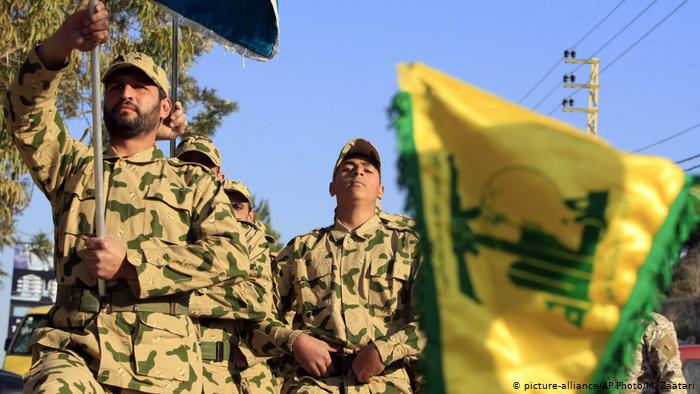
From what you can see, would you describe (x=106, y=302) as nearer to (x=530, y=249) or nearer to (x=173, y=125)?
(x=173, y=125)

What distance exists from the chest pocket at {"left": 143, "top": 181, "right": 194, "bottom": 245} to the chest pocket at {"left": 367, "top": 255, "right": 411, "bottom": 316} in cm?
174

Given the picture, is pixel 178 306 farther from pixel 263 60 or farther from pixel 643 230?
pixel 643 230

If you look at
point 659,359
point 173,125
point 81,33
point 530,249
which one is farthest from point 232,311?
point 530,249

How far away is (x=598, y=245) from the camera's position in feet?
11.2

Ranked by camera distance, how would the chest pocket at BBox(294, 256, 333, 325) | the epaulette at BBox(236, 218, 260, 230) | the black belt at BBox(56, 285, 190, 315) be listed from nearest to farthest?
1. the black belt at BBox(56, 285, 190, 315)
2. the chest pocket at BBox(294, 256, 333, 325)
3. the epaulette at BBox(236, 218, 260, 230)

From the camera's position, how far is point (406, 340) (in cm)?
692

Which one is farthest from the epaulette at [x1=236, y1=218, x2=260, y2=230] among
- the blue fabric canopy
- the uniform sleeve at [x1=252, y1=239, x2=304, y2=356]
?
the blue fabric canopy

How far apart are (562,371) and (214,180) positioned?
2.85 meters

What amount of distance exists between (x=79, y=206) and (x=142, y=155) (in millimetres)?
433

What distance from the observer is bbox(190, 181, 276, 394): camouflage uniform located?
712 cm

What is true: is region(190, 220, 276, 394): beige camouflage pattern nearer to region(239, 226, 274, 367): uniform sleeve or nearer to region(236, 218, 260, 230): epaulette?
region(239, 226, 274, 367): uniform sleeve

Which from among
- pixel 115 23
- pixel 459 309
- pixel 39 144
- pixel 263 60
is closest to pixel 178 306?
pixel 39 144

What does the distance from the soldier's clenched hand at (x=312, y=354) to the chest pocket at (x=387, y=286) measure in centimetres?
38

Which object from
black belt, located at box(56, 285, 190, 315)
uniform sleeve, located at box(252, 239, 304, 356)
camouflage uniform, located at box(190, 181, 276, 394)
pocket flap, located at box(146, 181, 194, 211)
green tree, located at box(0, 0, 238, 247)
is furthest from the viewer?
green tree, located at box(0, 0, 238, 247)
